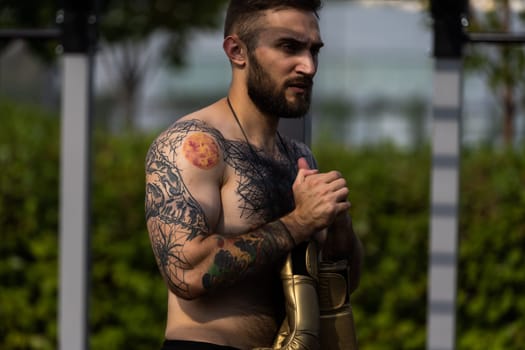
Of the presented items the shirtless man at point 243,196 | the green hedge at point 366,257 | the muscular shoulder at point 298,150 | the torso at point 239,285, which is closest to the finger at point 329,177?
the shirtless man at point 243,196

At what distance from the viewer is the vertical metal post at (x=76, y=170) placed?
5.93 meters

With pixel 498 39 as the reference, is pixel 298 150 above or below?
below

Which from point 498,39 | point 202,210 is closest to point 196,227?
point 202,210

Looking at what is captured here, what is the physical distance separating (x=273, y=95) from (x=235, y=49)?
0.60ft

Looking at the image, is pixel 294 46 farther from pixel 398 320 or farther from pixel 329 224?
pixel 398 320

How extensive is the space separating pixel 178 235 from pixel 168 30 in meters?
18.0

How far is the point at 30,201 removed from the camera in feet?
23.6

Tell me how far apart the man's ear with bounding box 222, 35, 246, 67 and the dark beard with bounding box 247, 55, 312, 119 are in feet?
0.13

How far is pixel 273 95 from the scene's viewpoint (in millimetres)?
3146

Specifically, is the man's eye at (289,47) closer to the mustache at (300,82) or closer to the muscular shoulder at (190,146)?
the mustache at (300,82)

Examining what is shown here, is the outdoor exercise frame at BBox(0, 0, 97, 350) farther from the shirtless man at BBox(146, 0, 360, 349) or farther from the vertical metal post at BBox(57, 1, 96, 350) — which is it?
the shirtless man at BBox(146, 0, 360, 349)

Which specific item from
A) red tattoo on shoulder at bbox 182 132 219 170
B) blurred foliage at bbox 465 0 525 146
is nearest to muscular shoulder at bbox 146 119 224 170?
red tattoo on shoulder at bbox 182 132 219 170

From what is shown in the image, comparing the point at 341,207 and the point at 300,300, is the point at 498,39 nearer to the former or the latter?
the point at 341,207

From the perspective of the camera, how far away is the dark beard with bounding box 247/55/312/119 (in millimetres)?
3127
